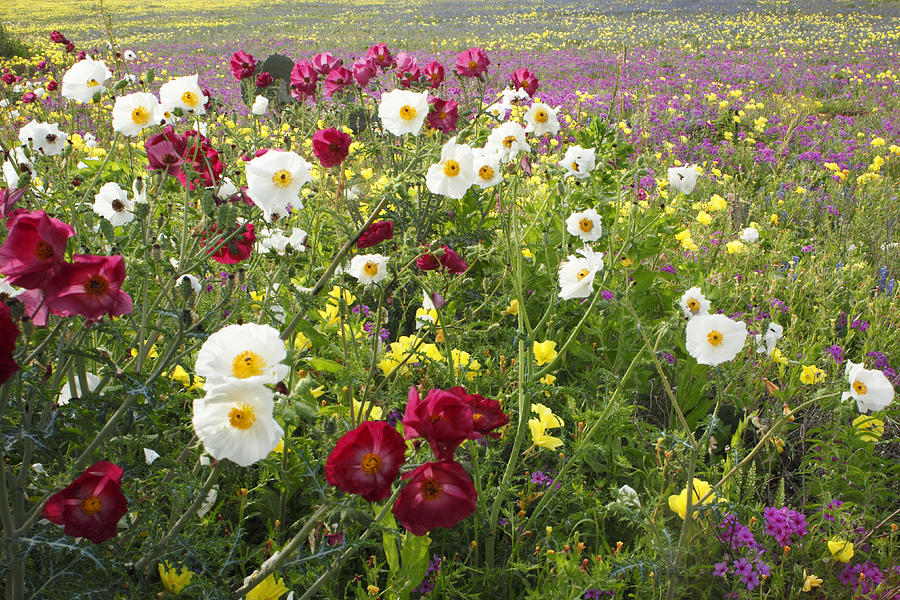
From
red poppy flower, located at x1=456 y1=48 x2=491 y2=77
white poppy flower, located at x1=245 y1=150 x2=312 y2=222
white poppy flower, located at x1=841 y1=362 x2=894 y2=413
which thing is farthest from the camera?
red poppy flower, located at x1=456 y1=48 x2=491 y2=77

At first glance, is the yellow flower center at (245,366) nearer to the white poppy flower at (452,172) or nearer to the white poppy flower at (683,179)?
the white poppy flower at (452,172)

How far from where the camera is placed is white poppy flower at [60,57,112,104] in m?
1.68

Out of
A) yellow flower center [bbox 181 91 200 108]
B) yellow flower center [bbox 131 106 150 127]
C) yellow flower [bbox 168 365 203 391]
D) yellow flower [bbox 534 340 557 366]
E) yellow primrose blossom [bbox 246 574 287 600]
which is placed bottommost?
yellow primrose blossom [bbox 246 574 287 600]

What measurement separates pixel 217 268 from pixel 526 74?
1461mm

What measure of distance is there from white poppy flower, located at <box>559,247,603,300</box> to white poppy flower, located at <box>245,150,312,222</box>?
0.73m

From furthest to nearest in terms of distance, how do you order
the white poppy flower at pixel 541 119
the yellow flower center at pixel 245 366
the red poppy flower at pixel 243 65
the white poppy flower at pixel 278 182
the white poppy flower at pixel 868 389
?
the red poppy flower at pixel 243 65 < the white poppy flower at pixel 541 119 < the white poppy flower at pixel 868 389 < the white poppy flower at pixel 278 182 < the yellow flower center at pixel 245 366

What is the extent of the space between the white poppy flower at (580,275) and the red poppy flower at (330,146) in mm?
674

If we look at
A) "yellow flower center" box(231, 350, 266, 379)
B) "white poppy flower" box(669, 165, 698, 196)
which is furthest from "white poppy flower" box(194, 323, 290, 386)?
"white poppy flower" box(669, 165, 698, 196)

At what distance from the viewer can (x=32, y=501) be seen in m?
1.34

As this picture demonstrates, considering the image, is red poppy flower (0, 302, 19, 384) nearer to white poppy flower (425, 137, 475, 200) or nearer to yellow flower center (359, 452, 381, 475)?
yellow flower center (359, 452, 381, 475)

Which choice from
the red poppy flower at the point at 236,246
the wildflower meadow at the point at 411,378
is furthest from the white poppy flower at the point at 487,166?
the red poppy flower at the point at 236,246

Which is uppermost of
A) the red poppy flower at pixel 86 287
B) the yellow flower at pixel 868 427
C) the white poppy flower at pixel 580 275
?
the red poppy flower at pixel 86 287

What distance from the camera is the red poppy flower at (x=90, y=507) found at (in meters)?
0.93

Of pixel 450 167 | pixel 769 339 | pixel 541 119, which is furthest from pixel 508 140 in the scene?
pixel 769 339
